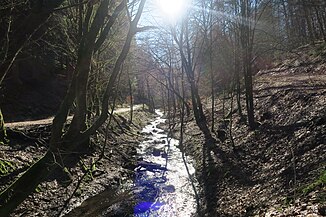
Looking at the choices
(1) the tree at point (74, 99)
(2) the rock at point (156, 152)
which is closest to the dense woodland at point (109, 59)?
(1) the tree at point (74, 99)

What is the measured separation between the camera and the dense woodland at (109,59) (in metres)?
4.44

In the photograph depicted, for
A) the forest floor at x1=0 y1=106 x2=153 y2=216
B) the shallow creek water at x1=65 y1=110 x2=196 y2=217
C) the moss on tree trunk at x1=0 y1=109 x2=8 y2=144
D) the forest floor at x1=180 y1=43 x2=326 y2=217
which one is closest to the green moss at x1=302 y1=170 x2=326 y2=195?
the forest floor at x1=180 y1=43 x2=326 y2=217

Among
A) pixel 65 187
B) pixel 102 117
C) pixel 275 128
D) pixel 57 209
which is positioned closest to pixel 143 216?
pixel 57 209

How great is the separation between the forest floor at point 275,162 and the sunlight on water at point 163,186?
0.68 meters

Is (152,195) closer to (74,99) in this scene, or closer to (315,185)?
(315,185)

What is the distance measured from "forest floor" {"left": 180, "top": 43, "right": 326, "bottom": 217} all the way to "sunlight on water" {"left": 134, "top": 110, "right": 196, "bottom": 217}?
684mm

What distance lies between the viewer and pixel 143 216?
939 centimetres

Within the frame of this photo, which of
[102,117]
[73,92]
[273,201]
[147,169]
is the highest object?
[73,92]

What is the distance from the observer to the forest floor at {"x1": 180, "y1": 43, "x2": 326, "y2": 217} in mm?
6719

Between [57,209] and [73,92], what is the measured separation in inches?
260

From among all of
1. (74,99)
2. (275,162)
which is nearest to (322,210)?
(74,99)

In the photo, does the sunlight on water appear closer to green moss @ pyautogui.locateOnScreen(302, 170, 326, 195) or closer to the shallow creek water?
the shallow creek water

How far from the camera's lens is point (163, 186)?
12.4 m

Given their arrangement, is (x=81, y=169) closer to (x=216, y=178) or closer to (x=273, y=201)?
(x=216, y=178)
